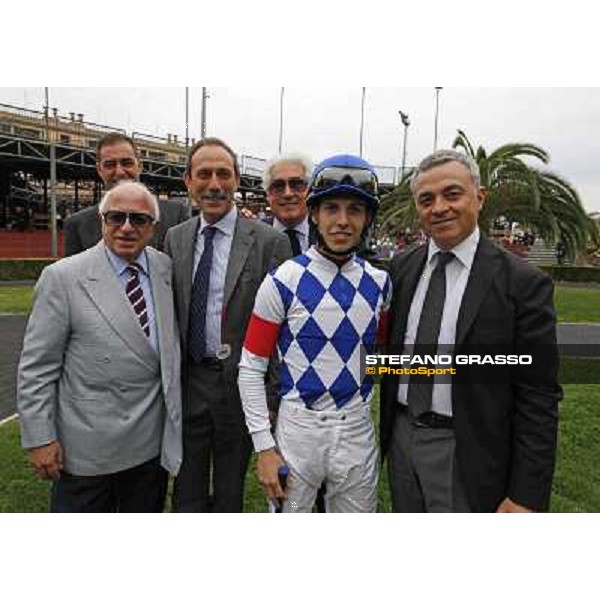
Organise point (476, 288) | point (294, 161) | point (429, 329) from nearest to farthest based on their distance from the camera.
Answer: point (476, 288) → point (429, 329) → point (294, 161)

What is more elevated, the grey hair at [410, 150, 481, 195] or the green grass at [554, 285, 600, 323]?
the grey hair at [410, 150, 481, 195]

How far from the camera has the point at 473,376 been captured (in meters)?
2.16

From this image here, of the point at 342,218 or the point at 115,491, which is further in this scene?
the point at 115,491

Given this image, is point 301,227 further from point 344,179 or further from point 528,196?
point 528,196

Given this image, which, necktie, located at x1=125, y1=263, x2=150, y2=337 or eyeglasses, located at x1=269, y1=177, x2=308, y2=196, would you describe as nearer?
necktie, located at x1=125, y1=263, x2=150, y2=337

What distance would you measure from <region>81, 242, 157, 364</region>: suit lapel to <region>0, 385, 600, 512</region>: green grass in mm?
1833

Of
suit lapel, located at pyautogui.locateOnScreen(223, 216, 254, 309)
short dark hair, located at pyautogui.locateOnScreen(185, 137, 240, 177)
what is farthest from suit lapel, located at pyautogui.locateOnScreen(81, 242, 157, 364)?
short dark hair, located at pyautogui.locateOnScreen(185, 137, 240, 177)

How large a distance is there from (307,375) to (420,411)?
510mm

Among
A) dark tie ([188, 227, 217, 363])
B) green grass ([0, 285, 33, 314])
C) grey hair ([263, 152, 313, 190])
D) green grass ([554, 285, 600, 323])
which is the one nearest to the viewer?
dark tie ([188, 227, 217, 363])

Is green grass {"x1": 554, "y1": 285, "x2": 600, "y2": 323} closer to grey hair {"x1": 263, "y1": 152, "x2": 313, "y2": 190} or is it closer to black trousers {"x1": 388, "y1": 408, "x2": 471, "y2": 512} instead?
grey hair {"x1": 263, "y1": 152, "x2": 313, "y2": 190}

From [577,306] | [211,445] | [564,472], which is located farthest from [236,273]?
[577,306]

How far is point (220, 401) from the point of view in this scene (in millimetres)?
2715

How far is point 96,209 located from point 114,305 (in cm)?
108

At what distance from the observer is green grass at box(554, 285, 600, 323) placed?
13445 mm
